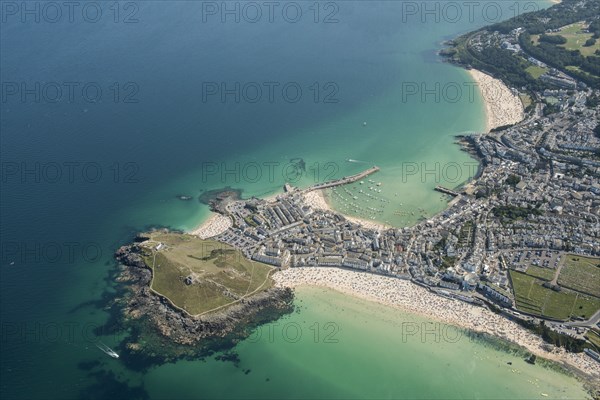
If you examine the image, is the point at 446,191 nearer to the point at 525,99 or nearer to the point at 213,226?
the point at 213,226

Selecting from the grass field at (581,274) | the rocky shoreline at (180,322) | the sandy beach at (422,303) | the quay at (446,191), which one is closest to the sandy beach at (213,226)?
the rocky shoreline at (180,322)

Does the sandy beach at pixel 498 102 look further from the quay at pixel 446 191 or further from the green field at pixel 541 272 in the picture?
the green field at pixel 541 272

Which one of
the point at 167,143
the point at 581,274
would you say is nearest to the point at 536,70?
the point at 581,274

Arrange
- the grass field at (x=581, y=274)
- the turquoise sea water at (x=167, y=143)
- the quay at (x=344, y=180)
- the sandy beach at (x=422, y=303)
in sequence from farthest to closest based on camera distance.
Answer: the quay at (x=344, y=180) < the grass field at (x=581, y=274) < the turquoise sea water at (x=167, y=143) < the sandy beach at (x=422, y=303)

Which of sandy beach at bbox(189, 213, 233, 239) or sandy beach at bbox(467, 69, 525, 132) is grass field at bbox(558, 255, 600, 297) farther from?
sandy beach at bbox(189, 213, 233, 239)

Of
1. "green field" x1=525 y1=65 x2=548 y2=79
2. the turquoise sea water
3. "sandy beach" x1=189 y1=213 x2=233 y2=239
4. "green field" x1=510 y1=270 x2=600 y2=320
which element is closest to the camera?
the turquoise sea water

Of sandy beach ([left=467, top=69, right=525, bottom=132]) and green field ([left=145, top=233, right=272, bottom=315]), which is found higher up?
sandy beach ([left=467, top=69, right=525, bottom=132])

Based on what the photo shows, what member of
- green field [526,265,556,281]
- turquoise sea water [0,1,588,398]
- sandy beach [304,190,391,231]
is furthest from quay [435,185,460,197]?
green field [526,265,556,281]
